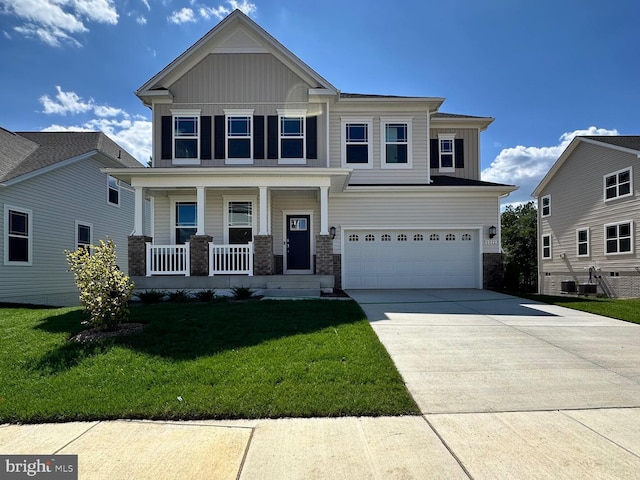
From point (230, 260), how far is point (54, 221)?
7.55 metres

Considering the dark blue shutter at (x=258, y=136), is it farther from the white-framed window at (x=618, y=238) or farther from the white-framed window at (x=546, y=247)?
the white-framed window at (x=546, y=247)

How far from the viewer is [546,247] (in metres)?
20.9

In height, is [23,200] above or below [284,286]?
above

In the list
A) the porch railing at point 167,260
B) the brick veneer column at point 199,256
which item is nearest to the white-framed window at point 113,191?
the porch railing at point 167,260

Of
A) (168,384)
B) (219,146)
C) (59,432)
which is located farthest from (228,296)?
(59,432)

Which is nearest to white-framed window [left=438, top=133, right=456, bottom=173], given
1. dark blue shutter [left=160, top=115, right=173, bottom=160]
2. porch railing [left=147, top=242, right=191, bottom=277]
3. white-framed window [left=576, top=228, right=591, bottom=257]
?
white-framed window [left=576, top=228, right=591, bottom=257]

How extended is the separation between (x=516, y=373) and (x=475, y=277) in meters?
9.43

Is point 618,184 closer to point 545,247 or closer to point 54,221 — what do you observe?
point 545,247

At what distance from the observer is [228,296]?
1077 centimetres

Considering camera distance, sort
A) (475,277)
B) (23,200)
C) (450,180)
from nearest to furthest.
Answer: (23,200)
(475,277)
(450,180)

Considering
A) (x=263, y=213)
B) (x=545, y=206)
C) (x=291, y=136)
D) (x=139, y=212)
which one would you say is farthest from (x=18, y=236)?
(x=545, y=206)

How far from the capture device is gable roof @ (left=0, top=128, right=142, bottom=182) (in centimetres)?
1309

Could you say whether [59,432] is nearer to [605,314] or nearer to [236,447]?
[236,447]

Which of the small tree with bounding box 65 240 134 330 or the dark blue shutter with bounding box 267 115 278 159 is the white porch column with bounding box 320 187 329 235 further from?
the small tree with bounding box 65 240 134 330
